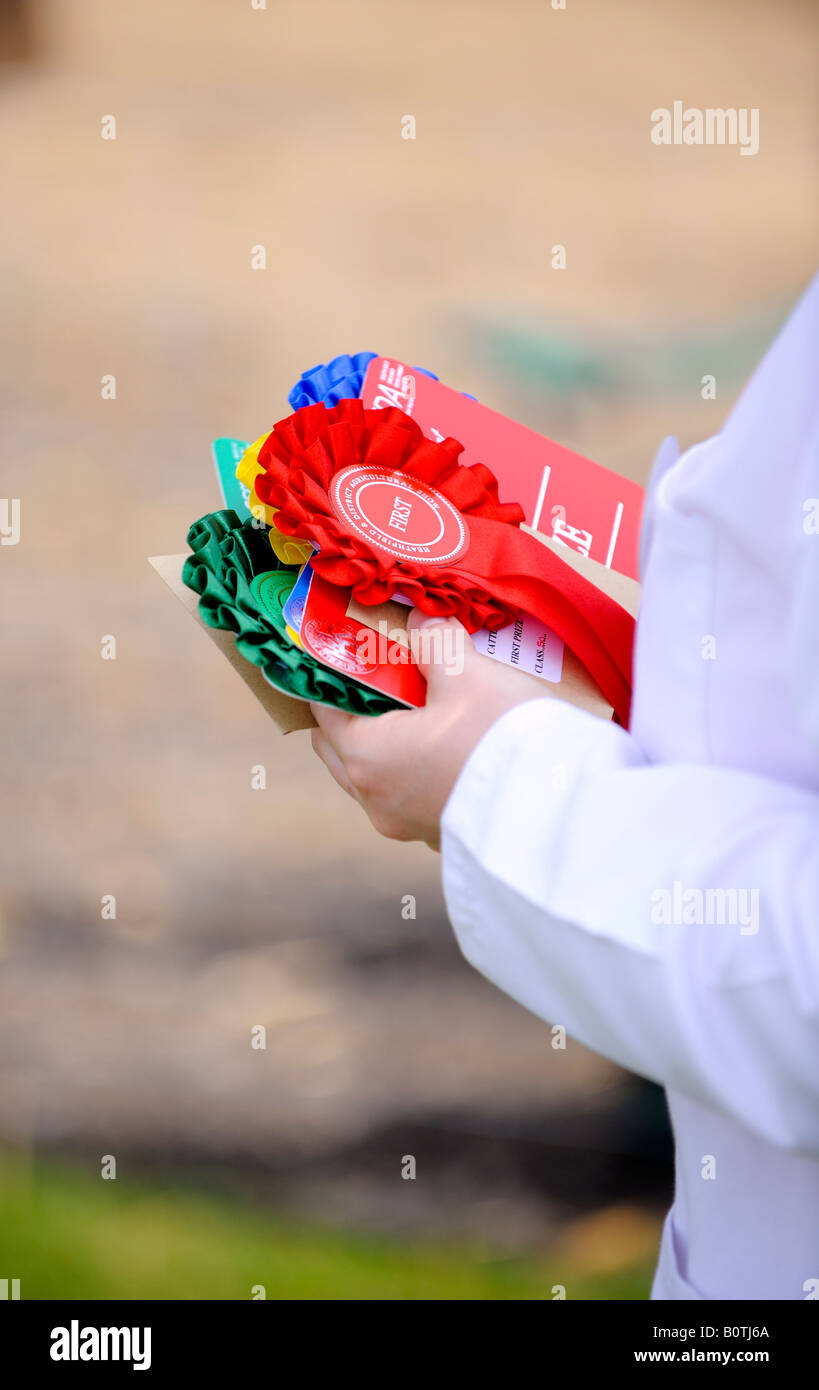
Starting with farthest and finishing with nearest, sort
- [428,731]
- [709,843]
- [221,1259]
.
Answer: [221,1259]
[428,731]
[709,843]

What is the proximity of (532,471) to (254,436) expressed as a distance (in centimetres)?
112

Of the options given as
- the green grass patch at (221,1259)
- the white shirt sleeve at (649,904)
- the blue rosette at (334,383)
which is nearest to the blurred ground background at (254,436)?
the green grass patch at (221,1259)

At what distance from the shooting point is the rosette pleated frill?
0.55 m

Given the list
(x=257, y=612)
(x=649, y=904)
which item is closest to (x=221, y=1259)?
(x=257, y=612)

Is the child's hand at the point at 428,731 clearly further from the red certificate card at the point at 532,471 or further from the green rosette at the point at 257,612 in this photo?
the red certificate card at the point at 532,471

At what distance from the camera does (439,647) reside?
20.7 inches

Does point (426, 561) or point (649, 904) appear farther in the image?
point (426, 561)

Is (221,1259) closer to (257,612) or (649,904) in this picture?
(257,612)

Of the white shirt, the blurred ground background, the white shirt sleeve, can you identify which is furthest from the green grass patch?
the white shirt sleeve

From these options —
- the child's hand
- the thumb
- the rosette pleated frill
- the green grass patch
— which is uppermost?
the rosette pleated frill

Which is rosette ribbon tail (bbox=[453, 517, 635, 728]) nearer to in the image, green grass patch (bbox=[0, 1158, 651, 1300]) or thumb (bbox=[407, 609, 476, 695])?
thumb (bbox=[407, 609, 476, 695])

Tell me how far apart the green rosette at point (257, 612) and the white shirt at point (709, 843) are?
13 centimetres

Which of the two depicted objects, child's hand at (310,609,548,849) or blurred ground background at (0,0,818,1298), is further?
blurred ground background at (0,0,818,1298)

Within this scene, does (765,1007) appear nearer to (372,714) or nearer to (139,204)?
(372,714)
